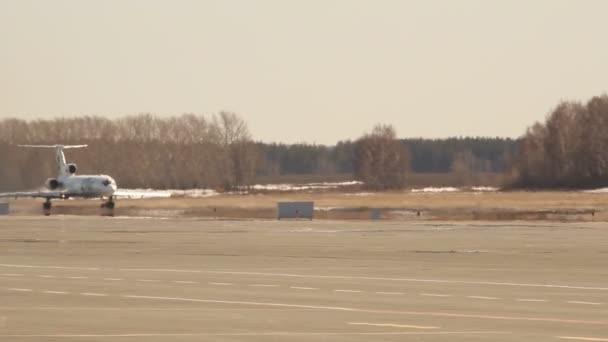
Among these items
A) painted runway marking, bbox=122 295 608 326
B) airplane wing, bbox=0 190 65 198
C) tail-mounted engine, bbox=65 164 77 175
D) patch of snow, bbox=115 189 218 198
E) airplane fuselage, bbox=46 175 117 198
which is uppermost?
tail-mounted engine, bbox=65 164 77 175

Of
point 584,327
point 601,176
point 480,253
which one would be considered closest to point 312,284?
point 584,327

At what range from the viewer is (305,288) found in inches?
1146

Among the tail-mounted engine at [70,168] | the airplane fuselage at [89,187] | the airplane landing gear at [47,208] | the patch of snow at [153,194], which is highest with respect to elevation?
the tail-mounted engine at [70,168]

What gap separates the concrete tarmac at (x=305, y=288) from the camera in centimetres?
2089

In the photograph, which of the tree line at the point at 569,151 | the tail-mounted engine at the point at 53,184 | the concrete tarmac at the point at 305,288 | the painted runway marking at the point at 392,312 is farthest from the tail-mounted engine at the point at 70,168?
the painted runway marking at the point at 392,312

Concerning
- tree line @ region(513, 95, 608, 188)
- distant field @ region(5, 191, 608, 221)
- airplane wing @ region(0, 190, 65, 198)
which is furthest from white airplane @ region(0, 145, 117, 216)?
tree line @ region(513, 95, 608, 188)

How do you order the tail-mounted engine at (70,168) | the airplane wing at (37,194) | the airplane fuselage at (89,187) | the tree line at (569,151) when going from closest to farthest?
the airplane wing at (37,194) → the airplane fuselage at (89,187) → the tail-mounted engine at (70,168) → the tree line at (569,151)

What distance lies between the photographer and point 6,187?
119 m

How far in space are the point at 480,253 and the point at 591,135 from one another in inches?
5530

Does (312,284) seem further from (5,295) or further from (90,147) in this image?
(90,147)

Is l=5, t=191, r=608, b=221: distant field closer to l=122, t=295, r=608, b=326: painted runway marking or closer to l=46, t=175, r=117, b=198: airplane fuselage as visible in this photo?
l=46, t=175, r=117, b=198: airplane fuselage

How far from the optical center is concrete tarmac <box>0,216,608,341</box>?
68.5 feet

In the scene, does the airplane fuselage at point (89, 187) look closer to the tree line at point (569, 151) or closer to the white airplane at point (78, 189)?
the white airplane at point (78, 189)

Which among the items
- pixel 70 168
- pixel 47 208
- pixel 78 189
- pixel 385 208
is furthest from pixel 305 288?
pixel 70 168
